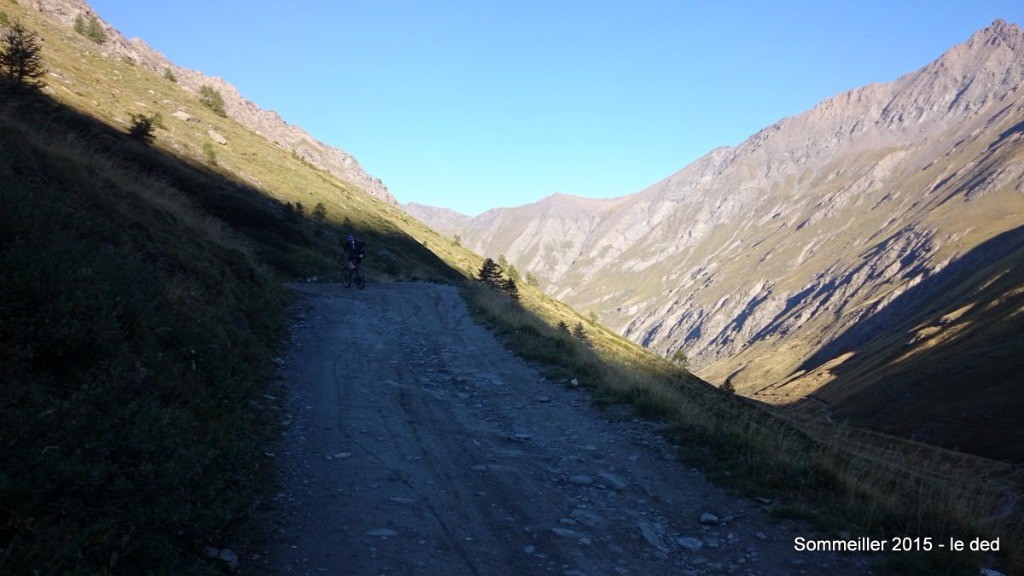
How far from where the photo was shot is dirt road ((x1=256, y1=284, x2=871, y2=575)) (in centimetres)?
583

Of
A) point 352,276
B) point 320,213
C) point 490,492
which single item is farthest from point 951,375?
point 490,492

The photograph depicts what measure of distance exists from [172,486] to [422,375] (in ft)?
26.7

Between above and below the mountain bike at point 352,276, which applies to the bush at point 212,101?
above

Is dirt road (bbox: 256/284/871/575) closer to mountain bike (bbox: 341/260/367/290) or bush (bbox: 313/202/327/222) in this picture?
Result: mountain bike (bbox: 341/260/367/290)

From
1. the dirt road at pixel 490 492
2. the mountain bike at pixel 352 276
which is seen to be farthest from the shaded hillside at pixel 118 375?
the mountain bike at pixel 352 276

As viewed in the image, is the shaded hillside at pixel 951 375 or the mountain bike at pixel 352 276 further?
the shaded hillside at pixel 951 375

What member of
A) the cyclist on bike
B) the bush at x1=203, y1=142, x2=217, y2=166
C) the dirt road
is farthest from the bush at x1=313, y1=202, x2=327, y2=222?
the dirt road

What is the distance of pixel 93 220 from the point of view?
31.6ft

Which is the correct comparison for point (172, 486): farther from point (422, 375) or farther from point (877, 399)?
point (877, 399)

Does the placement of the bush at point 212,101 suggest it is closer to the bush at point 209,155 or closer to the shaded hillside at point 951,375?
the bush at point 209,155

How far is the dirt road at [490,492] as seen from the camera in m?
5.83

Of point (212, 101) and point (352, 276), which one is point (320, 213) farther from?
point (212, 101)

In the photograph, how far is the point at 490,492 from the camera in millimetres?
7285

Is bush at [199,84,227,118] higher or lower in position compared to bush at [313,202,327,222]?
higher
